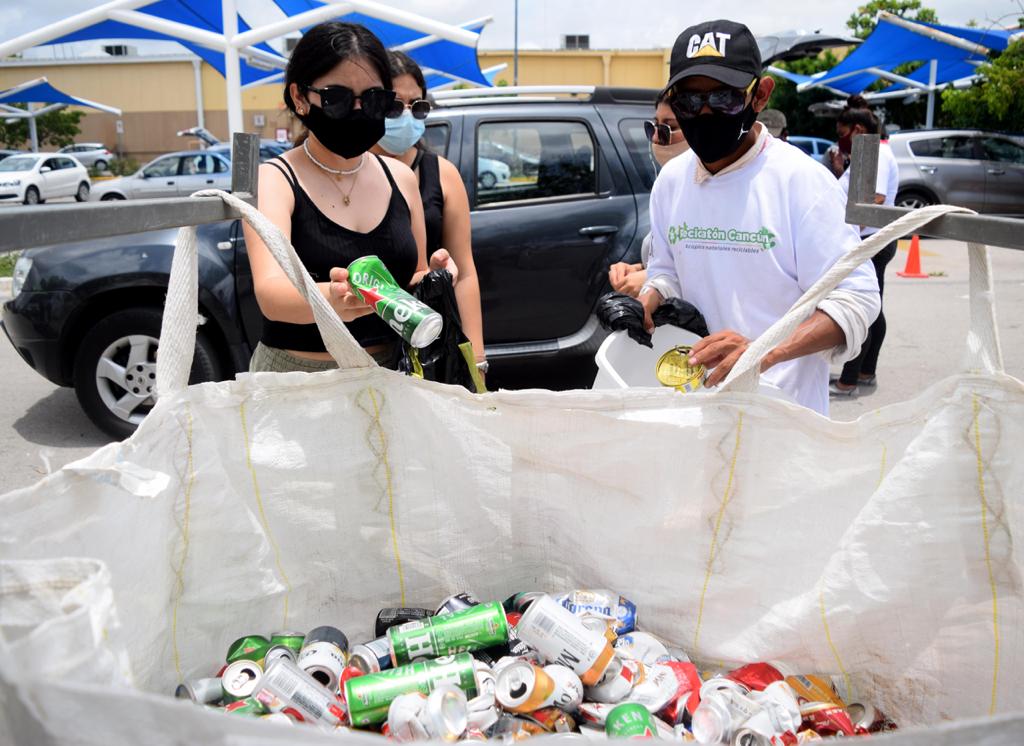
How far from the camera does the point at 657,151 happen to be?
3129 millimetres

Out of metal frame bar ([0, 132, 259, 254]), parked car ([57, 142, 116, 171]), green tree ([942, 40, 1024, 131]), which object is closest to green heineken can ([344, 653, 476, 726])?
metal frame bar ([0, 132, 259, 254])

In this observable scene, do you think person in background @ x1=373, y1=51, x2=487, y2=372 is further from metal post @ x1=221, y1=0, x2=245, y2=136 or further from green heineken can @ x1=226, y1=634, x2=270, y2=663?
metal post @ x1=221, y1=0, x2=245, y2=136

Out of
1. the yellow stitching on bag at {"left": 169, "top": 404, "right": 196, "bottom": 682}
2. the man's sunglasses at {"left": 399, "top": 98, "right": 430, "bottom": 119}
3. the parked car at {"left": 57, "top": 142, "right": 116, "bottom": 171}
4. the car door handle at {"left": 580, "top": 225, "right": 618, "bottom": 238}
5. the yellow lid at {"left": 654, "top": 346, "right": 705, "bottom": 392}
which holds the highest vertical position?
the parked car at {"left": 57, "top": 142, "right": 116, "bottom": 171}

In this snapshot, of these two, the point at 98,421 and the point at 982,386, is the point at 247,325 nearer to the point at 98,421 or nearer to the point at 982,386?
the point at 98,421

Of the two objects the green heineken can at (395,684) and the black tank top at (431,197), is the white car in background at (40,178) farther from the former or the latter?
the green heineken can at (395,684)

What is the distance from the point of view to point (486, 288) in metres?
4.67

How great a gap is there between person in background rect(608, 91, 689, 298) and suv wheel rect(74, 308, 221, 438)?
2.61 m

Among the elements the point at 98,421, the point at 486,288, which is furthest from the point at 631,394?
the point at 98,421

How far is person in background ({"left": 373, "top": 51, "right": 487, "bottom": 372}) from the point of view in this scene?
2643mm

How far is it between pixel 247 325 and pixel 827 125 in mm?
29091

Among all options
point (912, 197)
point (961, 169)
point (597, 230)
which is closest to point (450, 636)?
point (597, 230)

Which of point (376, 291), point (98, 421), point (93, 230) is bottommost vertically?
point (98, 421)

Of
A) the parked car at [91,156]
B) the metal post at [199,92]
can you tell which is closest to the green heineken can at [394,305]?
the parked car at [91,156]

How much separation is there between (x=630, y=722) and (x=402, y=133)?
7.30 feet
